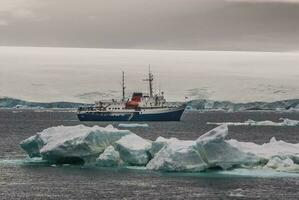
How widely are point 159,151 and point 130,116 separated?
71931 millimetres

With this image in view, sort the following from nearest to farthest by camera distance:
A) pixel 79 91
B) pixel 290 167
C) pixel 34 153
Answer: pixel 290 167
pixel 34 153
pixel 79 91

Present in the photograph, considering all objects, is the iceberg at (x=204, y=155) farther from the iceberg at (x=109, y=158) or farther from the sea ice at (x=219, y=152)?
the iceberg at (x=109, y=158)

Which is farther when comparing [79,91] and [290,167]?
[79,91]

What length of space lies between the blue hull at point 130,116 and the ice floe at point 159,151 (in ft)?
212

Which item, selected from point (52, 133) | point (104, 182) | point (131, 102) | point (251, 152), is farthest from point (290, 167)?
point (131, 102)

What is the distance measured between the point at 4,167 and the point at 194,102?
5093 inches

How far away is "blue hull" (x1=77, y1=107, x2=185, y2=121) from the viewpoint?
381 ft

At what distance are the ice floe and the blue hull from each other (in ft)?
212

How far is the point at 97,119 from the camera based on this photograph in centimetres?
11894

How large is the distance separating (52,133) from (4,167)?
3855mm

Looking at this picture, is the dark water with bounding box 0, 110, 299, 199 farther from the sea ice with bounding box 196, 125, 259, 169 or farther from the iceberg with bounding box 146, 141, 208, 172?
the sea ice with bounding box 196, 125, 259, 169

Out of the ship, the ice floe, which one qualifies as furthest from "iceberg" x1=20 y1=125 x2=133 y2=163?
the ship

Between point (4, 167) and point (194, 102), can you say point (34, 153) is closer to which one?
point (4, 167)

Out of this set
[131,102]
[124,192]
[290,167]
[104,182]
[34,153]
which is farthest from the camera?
[131,102]
